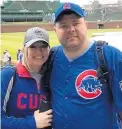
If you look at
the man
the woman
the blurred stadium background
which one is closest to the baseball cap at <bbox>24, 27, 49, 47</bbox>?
the woman

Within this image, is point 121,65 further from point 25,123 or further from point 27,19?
point 27,19

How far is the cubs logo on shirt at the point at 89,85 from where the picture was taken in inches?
92.0

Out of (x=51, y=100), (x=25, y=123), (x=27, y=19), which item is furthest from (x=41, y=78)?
(x=27, y=19)

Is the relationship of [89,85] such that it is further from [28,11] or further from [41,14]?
[41,14]

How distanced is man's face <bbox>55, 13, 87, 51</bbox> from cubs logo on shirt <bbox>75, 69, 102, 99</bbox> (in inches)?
8.1

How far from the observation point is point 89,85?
2340 mm

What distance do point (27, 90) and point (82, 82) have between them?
42 centimetres

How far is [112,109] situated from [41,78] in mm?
583

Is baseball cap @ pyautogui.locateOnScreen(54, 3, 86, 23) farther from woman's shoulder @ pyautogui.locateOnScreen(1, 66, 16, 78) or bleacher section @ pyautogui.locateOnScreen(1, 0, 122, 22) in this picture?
bleacher section @ pyautogui.locateOnScreen(1, 0, 122, 22)

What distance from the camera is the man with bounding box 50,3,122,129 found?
233 centimetres

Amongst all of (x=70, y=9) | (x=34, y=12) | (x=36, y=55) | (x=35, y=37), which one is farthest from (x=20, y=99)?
(x=34, y=12)

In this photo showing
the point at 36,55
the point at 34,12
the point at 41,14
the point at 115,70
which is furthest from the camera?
the point at 41,14

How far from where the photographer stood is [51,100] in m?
2.55

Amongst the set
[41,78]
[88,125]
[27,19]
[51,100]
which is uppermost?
[27,19]
